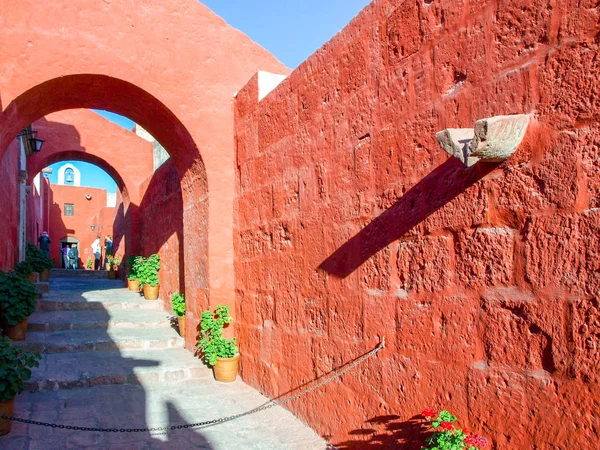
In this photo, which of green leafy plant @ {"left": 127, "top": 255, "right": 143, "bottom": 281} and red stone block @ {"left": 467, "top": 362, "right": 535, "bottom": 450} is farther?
green leafy plant @ {"left": 127, "top": 255, "right": 143, "bottom": 281}

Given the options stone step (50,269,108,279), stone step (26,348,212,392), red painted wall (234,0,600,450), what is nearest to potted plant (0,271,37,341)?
stone step (26,348,212,392)

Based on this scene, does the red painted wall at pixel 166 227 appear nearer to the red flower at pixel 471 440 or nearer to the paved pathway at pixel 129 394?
the paved pathway at pixel 129 394

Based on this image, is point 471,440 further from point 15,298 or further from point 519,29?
point 15,298

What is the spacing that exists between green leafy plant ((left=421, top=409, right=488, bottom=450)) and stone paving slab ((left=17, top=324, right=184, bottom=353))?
4.39m

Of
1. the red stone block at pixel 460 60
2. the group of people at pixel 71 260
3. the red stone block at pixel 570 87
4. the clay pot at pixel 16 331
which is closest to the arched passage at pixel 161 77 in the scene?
the clay pot at pixel 16 331

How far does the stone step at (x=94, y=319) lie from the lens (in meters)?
6.39

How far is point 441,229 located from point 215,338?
323 cm

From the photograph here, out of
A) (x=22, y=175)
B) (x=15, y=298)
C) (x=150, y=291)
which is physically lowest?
(x=150, y=291)

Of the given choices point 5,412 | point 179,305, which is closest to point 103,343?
point 179,305

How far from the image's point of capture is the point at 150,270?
8.55m

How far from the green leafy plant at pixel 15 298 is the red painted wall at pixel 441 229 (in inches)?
120

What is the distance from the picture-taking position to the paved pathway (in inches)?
139

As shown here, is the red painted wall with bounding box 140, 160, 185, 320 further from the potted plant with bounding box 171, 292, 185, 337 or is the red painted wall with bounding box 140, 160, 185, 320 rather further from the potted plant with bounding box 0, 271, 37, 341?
the potted plant with bounding box 0, 271, 37, 341

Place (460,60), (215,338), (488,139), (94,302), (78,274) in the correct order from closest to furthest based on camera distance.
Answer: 1. (488,139)
2. (460,60)
3. (215,338)
4. (94,302)
5. (78,274)
